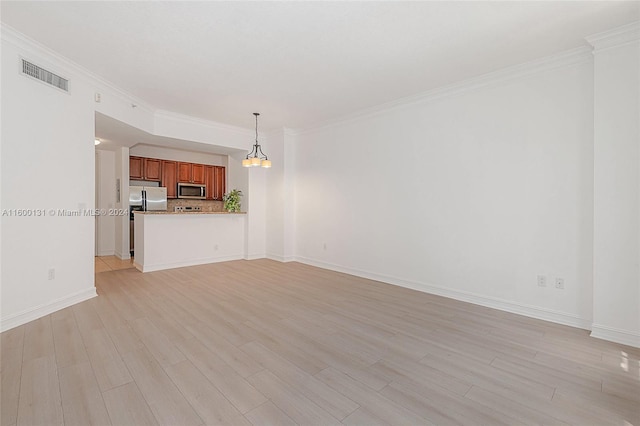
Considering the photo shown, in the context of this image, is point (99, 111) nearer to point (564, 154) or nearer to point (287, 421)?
point (287, 421)

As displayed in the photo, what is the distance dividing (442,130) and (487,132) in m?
0.58

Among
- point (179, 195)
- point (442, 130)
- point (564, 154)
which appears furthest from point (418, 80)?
point (179, 195)

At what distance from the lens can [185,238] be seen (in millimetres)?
5777

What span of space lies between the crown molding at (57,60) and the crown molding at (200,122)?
27.7 inches

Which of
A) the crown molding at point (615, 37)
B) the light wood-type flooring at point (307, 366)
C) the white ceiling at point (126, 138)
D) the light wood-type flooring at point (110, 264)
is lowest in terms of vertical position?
the light wood-type flooring at point (307, 366)

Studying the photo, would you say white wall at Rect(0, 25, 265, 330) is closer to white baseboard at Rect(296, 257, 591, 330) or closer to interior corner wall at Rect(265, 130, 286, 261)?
interior corner wall at Rect(265, 130, 286, 261)

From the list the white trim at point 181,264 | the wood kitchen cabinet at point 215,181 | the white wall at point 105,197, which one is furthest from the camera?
the wood kitchen cabinet at point 215,181

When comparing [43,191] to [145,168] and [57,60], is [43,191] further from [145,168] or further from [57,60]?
[145,168]

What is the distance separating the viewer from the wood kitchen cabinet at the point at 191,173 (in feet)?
25.4

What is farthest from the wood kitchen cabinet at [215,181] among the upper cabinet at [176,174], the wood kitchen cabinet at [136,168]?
the wood kitchen cabinet at [136,168]

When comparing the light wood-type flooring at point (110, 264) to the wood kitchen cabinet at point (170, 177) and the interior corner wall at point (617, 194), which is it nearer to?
the wood kitchen cabinet at point (170, 177)

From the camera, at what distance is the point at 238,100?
176 inches

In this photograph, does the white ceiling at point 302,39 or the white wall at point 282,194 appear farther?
the white wall at point 282,194

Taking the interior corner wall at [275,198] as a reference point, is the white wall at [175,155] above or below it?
above
